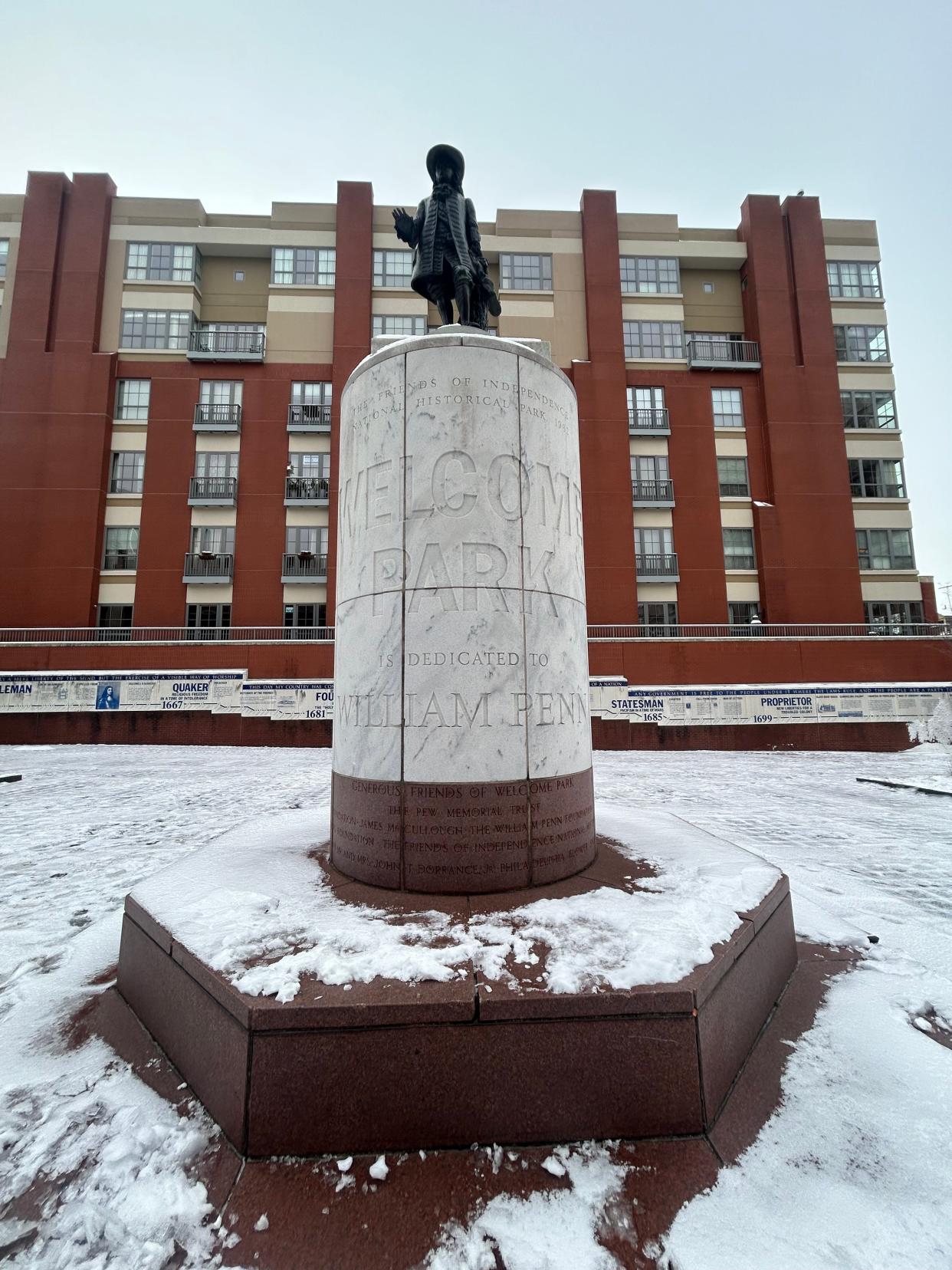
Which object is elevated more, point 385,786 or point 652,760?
point 385,786

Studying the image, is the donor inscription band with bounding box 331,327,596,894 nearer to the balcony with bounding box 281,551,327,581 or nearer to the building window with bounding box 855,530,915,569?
the balcony with bounding box 281,551,327,581

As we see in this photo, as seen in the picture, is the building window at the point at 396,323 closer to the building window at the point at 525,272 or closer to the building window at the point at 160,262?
the building window at the point at 525,272

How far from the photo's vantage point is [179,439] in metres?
25.9

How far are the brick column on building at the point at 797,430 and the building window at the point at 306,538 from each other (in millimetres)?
19173

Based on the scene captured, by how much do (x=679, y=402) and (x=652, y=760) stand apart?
18.6 metres

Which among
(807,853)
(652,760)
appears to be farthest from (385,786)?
(652,760)

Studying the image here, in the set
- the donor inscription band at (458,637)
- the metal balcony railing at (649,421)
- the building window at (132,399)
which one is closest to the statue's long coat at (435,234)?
the donor inscription band at (458,637)

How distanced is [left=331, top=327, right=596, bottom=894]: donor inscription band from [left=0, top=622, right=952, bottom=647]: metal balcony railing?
1779cm

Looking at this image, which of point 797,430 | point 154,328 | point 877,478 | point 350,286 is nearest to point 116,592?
point 154,328

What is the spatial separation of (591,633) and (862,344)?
20524 mm

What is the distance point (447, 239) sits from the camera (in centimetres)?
558

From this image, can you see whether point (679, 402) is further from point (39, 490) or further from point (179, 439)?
point (39, 490)

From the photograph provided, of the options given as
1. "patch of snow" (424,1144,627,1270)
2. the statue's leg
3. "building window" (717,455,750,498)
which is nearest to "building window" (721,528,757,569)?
"building window" (717,455,750,498)

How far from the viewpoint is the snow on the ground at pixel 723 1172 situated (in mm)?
1967
